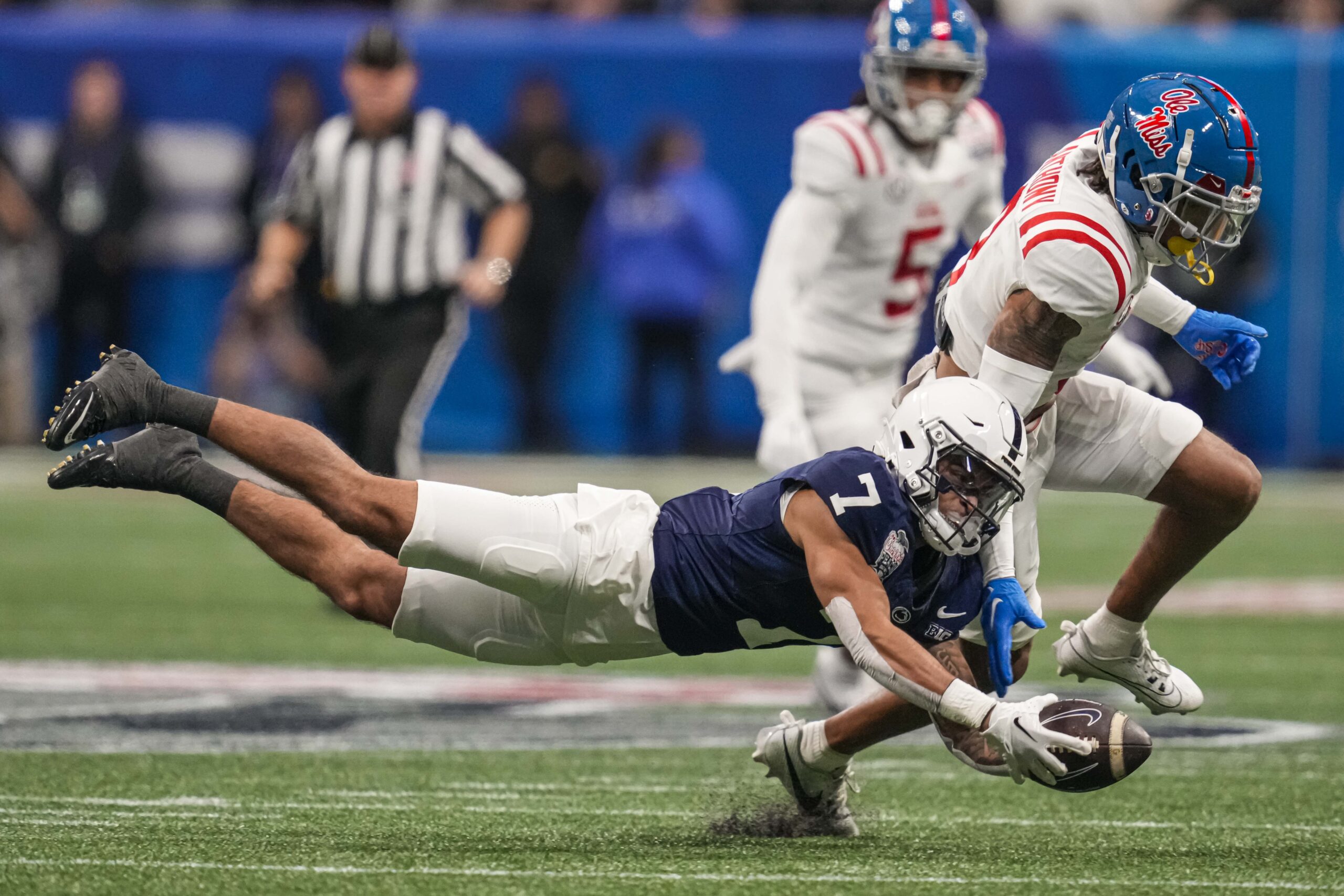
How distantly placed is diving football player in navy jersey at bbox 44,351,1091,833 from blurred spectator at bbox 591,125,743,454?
7.94m

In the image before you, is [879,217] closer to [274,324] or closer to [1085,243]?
[1085,243]

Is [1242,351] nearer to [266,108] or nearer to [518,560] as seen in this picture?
[518,560]

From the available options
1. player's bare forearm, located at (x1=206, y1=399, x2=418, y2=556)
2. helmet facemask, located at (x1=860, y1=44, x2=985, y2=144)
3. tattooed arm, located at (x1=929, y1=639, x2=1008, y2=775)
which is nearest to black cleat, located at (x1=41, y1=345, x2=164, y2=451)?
player's bare forearm, located at (x1=206, y1=399, x2=418, y2=556)

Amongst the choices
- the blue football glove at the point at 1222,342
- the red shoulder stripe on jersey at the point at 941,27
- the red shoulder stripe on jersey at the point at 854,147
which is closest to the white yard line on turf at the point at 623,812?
the blue football glove at the point at 1222,342

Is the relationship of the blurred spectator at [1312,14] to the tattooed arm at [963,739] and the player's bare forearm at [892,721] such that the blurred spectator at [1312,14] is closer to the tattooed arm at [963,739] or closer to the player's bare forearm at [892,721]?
the player's bare forearm at [892,721]

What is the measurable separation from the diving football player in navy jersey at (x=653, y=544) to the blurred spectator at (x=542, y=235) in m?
8.17

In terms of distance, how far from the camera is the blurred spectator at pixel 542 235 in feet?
40.8

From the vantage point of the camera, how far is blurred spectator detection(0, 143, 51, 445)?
1264cm

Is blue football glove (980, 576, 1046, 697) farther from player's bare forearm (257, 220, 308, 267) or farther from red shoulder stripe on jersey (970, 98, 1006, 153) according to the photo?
player's bare forearm (257, 220, 308, 267)

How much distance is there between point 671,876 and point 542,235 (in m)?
9.14

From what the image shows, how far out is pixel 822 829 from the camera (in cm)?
428

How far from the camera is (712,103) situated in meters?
12.8

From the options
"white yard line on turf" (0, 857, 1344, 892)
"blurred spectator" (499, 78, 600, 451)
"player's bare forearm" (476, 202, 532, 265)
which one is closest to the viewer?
"white yard line on turf" (0, 857, 1344, 892)

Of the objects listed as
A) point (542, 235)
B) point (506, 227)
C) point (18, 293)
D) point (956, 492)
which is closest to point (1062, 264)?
point (956, 492)
